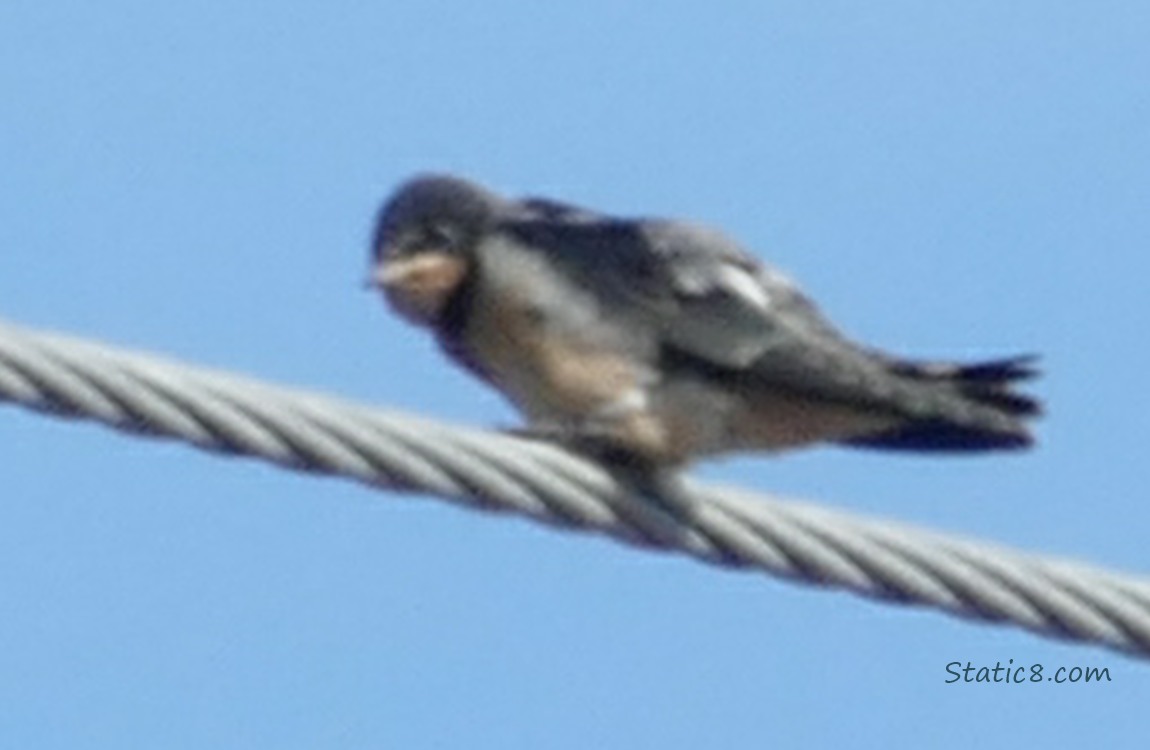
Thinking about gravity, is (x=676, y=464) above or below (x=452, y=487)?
above

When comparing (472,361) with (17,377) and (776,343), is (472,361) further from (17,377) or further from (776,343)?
(17,377)

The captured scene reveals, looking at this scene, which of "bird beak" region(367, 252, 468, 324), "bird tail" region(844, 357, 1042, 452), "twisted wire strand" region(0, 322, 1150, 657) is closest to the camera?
"twisted wire strand" region(0, 322, 1150, 657)

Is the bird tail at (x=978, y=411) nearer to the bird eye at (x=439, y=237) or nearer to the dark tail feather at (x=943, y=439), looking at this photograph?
the dark tail feather at (x=943, y=439)

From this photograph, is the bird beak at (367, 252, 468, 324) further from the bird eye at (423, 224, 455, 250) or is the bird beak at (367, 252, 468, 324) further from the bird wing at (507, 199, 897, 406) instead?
the bird wing at (507, 199, 897, 406)

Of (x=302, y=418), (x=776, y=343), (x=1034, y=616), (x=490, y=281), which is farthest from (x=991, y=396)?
(x=302, y=418)

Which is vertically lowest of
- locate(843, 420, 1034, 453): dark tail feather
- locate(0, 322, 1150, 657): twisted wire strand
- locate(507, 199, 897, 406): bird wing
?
locate(0, 322, 1150, 657): twisted wire strand

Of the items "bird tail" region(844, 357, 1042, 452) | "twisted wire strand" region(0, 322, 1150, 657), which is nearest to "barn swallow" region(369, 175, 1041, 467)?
"bird tail" region(844, 357, 1042, 452)

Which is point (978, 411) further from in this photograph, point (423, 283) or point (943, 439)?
point (423, 283)
